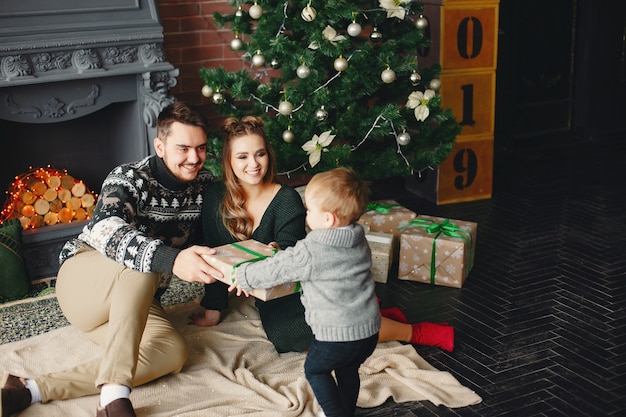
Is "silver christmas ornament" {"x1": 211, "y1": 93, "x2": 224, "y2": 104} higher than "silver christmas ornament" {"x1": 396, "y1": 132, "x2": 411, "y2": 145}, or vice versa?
"silver christmas ornament" {"x1": 211, "y1": 93, "x2": 224, "y2": 104}

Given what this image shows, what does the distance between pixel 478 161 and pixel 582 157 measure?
1355mm

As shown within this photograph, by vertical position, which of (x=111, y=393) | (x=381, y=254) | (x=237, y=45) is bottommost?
(x=111, y=393)

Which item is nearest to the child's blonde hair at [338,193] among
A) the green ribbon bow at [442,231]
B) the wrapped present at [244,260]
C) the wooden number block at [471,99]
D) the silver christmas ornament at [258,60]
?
the wrapped present at [244,260]

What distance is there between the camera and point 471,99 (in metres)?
5.05

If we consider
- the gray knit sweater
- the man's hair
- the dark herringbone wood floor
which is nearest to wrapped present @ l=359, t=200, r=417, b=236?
the dark herringbone wood floor

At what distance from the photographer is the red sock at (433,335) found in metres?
3.31

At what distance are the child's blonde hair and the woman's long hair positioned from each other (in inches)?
A: 27.8

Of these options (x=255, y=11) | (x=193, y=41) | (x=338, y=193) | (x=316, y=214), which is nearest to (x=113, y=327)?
(x=316, y=214)

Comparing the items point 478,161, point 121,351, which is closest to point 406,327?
point 121,351

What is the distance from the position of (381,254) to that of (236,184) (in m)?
1.04

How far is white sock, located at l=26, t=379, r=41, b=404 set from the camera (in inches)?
113

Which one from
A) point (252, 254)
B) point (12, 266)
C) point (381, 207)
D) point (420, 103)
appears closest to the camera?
point (252, 254)

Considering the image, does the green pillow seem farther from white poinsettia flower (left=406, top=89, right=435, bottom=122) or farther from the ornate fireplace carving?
white poinsettia flower (left=406, top=89, right=435, bottom=122)

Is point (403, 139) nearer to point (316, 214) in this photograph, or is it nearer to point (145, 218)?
point (145, 218)
